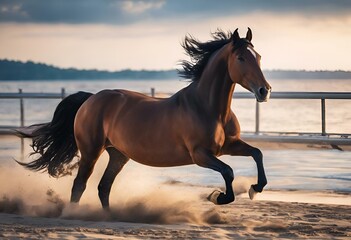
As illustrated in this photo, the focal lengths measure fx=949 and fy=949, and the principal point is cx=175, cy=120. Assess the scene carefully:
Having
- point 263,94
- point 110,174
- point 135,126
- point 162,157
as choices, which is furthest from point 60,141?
point 263,94

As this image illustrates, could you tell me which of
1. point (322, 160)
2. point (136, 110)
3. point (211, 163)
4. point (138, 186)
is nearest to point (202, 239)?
point (211, 163)

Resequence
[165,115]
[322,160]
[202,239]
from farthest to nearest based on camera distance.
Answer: [322,160] → [165,115] → [202,239]

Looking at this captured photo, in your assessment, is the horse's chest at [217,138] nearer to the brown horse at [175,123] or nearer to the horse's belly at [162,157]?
the brown horse at [175,123]

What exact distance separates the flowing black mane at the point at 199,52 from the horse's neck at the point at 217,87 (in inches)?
6.3

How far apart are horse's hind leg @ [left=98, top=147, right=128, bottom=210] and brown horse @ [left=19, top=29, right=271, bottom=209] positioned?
0.01m

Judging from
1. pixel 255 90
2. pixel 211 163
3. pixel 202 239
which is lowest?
pixel 202 239

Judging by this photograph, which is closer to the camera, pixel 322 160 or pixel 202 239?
pixel 202 239

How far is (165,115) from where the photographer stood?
9.06m

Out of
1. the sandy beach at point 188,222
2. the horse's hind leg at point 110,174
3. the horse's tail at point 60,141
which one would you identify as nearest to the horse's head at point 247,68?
the sandy beach at point 188,222

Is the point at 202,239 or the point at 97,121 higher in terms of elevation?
the point at 97,121

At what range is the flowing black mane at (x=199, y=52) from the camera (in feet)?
30.0

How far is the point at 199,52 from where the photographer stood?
9.28m

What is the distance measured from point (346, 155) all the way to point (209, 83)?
30.3 feet

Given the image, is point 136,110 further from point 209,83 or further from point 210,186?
point 210,186
